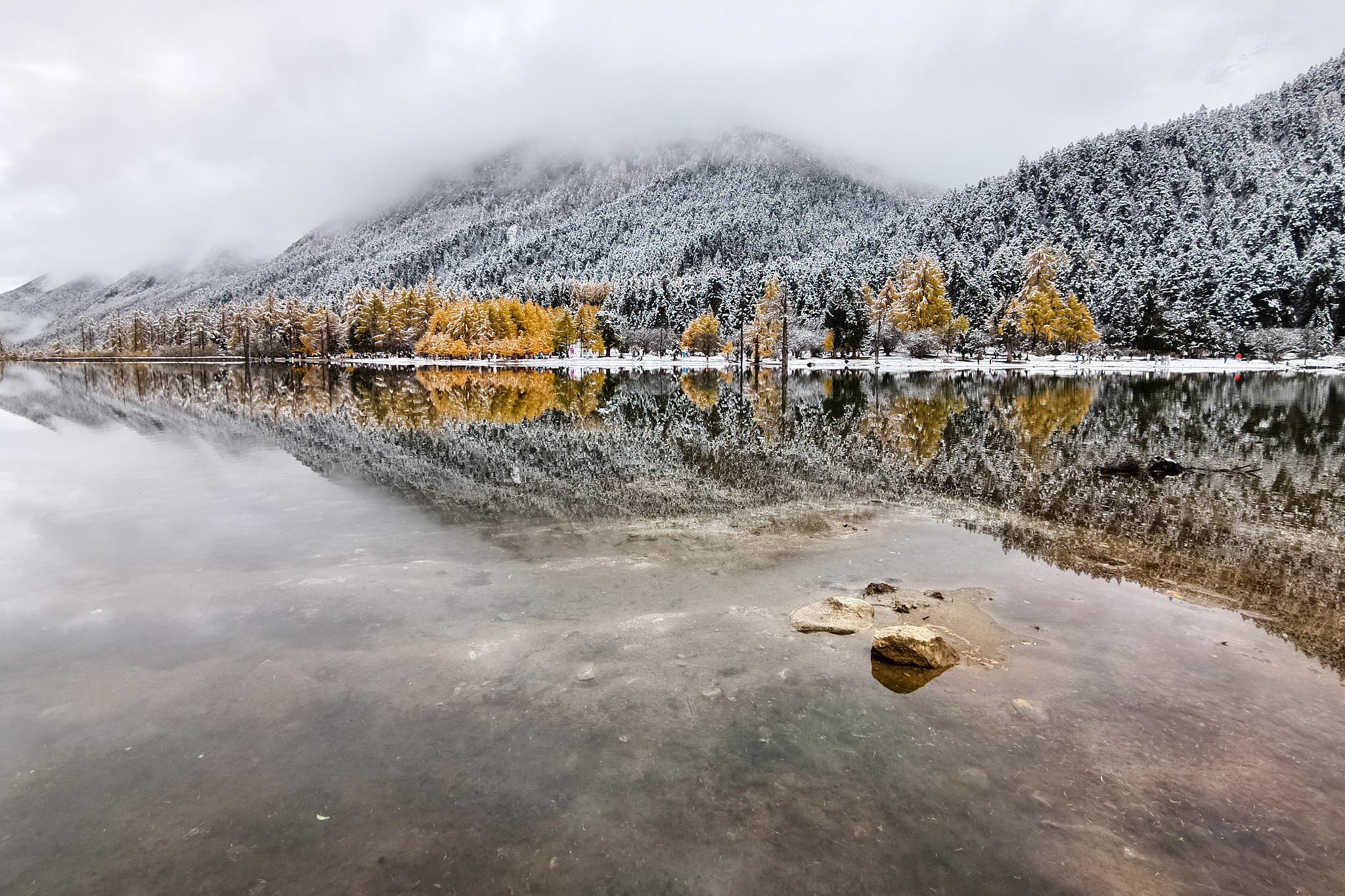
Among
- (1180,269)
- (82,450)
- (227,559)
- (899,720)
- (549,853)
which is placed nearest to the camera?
(549,853)

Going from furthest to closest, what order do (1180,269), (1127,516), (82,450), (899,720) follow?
(1180,269) → (82,450) → (1127,516) → (899,720)

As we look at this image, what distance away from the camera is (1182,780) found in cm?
607

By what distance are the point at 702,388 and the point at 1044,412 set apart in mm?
27089

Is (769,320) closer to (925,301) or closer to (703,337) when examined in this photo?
(703,337)

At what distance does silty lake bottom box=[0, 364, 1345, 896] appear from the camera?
528cm

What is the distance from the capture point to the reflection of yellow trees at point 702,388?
42.5 meters

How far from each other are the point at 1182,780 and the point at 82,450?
3245 cm

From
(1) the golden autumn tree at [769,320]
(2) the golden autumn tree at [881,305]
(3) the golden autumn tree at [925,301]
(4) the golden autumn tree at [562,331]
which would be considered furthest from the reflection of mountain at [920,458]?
(4) the golden autumn tree at [562,331]

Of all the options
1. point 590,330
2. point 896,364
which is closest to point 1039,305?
point 896,364

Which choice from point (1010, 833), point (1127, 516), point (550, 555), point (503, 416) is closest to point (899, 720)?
point (1010, 833)

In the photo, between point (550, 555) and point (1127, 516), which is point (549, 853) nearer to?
point (550, 555)

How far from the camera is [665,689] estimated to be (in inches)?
301

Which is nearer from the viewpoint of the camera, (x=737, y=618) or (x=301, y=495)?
(x=737, y=618)

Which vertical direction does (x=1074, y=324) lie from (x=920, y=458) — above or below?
above
